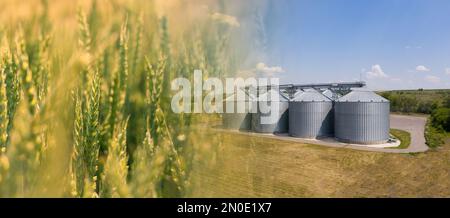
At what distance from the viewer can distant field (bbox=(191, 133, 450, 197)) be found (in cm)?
144

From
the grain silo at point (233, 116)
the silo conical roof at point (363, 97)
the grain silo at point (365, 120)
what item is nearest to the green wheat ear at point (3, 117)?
the grain silo at point (233, 116)

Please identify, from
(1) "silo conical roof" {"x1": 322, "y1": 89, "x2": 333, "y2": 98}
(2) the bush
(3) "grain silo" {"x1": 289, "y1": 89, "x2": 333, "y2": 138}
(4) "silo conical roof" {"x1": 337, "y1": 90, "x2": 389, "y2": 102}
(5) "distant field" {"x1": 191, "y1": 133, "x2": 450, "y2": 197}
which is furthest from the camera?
(1) "silo conical roof" {"x1": 322, "y1": 89, "x2": 333, "y2": 98}

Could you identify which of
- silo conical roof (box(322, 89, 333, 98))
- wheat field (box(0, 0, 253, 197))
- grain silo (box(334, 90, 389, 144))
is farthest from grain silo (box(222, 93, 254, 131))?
silo conical roof (box(322, 89, 333, 98))

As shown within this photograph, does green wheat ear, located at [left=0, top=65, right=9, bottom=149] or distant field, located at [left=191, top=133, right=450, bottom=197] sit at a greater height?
green wheat ear, located at [left=0, top=65, right=9, bottom=149]

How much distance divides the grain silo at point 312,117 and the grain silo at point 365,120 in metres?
1.64

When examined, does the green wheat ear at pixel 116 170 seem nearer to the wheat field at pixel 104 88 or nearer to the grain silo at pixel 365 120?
the wheat field at pixel 104 88

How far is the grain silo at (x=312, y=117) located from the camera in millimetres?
18922

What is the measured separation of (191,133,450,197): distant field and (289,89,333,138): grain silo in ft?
8.28

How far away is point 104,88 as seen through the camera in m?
1.25

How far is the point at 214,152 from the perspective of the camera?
135cm

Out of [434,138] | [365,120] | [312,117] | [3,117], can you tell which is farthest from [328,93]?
[3,117]

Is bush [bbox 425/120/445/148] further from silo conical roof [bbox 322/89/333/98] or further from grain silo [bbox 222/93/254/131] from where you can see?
grain silo [bbox 222/93/254/131]
